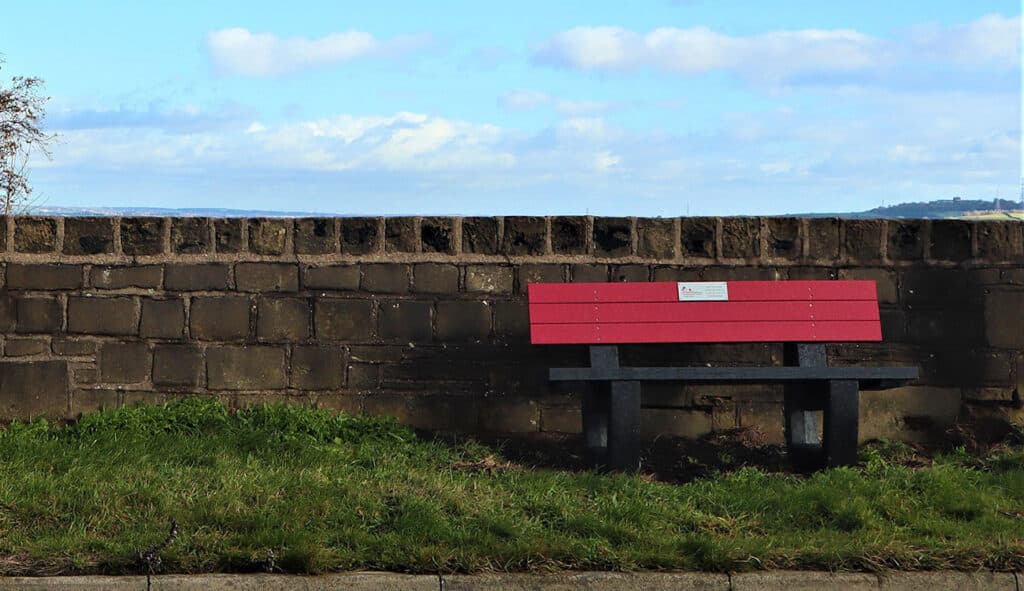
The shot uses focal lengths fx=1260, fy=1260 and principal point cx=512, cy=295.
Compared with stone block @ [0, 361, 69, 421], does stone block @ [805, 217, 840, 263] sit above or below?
above

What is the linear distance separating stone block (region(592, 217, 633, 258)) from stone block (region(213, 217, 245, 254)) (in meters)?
2.21

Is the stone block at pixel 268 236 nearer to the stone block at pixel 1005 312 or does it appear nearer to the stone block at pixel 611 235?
the stone block at pixel 611 235

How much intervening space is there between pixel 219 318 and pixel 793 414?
3.54 meters

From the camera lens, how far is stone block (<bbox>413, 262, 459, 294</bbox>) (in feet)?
25.5

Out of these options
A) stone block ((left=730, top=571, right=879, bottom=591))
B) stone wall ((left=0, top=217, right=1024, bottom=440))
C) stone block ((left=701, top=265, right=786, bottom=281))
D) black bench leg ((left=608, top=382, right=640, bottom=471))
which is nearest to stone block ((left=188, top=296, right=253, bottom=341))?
stone wall ((left=0, top=217, right=1024, bottom=440))

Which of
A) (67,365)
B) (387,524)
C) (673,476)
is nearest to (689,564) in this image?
(387,524)

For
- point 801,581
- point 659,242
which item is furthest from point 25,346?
point 801,581

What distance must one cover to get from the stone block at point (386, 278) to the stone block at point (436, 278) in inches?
2.7

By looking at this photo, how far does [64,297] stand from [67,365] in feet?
1.39

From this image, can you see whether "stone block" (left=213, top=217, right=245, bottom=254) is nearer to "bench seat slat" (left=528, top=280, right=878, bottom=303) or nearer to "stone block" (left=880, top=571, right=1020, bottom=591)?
"bench seat slat" (left=528, top=280, right=878, bottom=303)

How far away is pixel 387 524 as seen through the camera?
537 centimetres

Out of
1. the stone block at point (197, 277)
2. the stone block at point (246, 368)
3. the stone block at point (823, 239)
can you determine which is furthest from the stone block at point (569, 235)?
the stone block at point (197, 277)

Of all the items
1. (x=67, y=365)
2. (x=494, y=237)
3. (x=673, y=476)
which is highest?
(x=494, y=237)

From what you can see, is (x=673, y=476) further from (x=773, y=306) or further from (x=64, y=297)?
(x=64, y=297)
